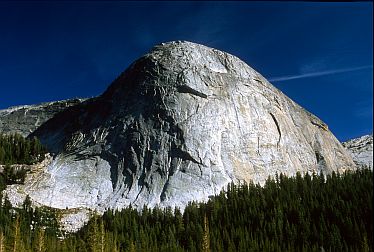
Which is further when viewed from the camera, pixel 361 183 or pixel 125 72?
pixel 125 72

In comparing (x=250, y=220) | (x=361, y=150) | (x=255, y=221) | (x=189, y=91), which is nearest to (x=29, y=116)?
(x=189, y=91)

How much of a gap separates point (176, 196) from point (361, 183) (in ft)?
78.3

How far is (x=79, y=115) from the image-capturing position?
82.6 metres

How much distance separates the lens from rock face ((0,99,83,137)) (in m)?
97.3

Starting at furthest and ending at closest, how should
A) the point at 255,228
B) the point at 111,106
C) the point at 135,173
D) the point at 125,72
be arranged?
the point at 125,72 < the point at 111,106 < the point at 135,173 < the point at 255,228

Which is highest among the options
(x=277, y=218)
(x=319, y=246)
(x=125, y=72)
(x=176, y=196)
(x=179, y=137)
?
(x=125, y=72)

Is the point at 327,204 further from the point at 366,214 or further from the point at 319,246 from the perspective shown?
the point at 319,246

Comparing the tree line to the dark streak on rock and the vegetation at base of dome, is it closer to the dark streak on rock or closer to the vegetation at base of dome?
the vegetation at base of dome

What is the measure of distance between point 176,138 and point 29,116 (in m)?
48.1

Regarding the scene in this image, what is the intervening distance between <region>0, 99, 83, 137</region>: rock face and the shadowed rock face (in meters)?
18.1

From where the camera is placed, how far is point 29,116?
10050 centimetres

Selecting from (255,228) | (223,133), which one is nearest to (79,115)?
(223,133)

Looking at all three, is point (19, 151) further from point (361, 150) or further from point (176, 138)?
point (361, 150)

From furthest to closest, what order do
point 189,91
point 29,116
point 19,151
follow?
point 29,116
point 19,151
point 189,91
